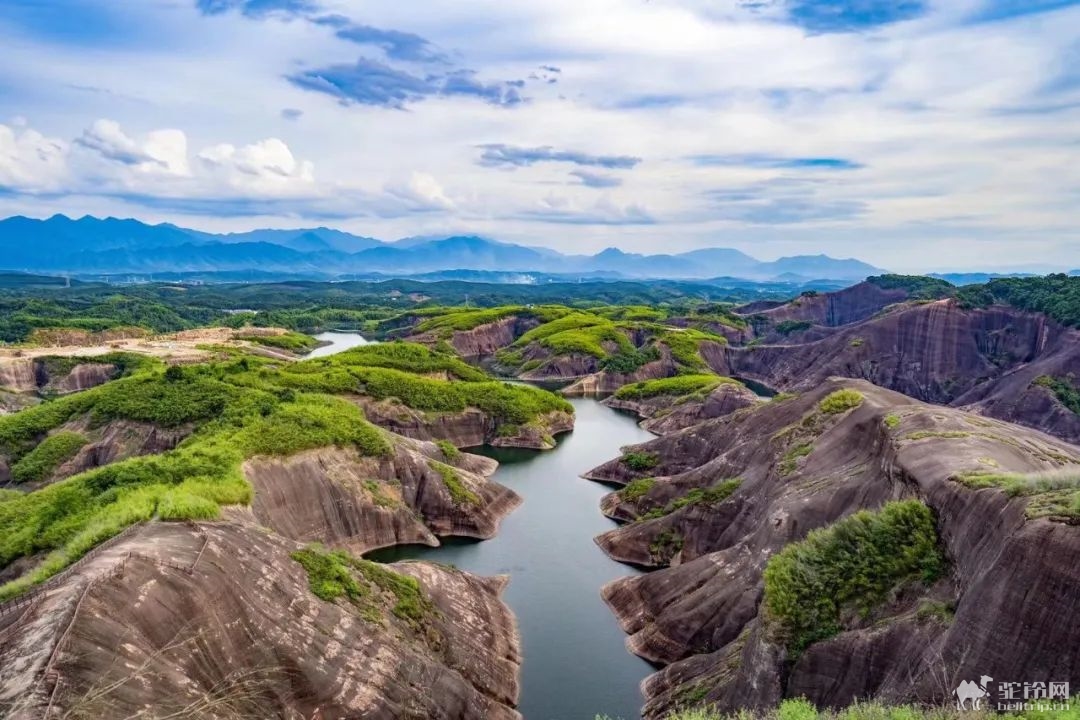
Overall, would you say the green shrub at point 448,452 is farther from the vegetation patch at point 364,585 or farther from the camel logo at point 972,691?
the camel logo at point 972,691

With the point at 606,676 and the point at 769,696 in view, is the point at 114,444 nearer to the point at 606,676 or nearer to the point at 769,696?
the point at 606,676

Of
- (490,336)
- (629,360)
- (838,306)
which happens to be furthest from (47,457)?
(838,306)

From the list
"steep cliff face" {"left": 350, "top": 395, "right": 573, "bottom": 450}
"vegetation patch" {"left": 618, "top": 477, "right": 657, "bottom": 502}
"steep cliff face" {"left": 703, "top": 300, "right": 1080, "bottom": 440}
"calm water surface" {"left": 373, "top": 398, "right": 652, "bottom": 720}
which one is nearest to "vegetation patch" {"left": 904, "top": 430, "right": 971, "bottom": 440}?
"calm water surface" {"left": 373, "top": 398, "right": 652, "bottom": 720}

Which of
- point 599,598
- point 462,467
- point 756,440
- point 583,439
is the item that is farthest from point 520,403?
point 599,598

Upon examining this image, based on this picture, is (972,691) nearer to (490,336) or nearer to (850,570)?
(850,570)

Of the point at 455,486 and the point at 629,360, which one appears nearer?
the point at 455,486

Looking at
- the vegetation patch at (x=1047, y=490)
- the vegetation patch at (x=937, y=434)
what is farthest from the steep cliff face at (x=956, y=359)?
the vegetation patch at (x=1047, y=490)

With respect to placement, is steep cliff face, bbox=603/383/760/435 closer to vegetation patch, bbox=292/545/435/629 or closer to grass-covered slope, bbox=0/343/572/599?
grass-covered slope, bbox=0/343/572/599
